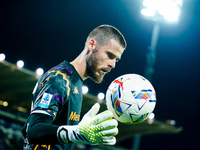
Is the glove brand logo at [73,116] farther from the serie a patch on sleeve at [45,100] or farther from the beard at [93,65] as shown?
the beard at [93,65]

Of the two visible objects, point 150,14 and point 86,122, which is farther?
point 150,14

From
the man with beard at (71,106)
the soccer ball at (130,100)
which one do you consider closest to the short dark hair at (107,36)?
the man with beard at (71,106)

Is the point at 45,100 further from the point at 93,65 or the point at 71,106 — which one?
the point at 93,65

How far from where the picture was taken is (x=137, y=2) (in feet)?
54.3

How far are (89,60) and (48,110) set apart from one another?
1145 mm

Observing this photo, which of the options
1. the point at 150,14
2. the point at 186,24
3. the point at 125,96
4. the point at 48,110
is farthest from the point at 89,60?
the point at 186,24

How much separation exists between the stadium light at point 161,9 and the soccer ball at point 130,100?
1272cm

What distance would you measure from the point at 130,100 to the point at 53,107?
98 cm

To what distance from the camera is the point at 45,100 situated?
230cm

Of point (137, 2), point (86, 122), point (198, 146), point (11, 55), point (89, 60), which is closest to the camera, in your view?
point (86, 122)

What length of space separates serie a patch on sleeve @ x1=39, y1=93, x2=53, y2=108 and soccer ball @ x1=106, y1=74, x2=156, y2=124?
35.9 inches

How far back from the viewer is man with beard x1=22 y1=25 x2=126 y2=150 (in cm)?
213

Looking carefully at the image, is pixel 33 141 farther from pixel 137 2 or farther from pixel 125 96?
pixel 137 2

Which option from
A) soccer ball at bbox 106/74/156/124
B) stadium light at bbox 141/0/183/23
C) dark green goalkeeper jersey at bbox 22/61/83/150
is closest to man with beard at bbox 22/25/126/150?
dark green goalkeeper jersey at bbox 22/61/83/150
